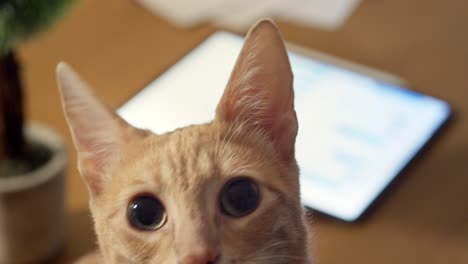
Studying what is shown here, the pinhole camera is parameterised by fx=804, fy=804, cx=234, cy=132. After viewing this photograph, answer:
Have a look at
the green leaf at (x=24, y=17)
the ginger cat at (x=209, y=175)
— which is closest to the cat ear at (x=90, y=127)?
the ginger cat at (x=209, y=175)

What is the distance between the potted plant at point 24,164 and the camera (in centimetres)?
72

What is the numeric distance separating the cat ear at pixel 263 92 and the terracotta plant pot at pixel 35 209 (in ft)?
1.22

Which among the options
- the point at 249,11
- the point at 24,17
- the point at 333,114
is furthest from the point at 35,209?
the point at 249,11

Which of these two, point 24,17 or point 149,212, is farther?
point 24,17

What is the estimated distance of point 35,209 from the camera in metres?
0.79

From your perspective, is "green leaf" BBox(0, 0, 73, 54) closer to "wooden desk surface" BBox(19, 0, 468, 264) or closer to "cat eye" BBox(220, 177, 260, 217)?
"wooden desk surface" BBox(19, 0, 468, 264)

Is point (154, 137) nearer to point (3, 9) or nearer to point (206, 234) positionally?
point (206, 234)

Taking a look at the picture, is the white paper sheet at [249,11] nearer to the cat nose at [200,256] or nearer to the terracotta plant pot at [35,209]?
the terracotta plant pot at [35,209]

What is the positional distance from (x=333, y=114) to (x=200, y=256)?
53cm

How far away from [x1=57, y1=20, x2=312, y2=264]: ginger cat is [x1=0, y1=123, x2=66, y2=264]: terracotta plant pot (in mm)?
321

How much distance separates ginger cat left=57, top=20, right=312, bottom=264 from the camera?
422 mm

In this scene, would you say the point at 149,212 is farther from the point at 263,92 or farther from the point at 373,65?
the point at 373,65

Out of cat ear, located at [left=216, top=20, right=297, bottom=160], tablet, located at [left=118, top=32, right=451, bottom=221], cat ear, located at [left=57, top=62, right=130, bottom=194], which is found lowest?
tablet, located at [left=118, top=32, right=451, bottom=221]

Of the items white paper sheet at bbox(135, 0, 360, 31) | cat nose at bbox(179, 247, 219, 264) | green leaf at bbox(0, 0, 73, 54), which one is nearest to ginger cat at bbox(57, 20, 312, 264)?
cat nose at bbox(179, 247, 219, 264)
